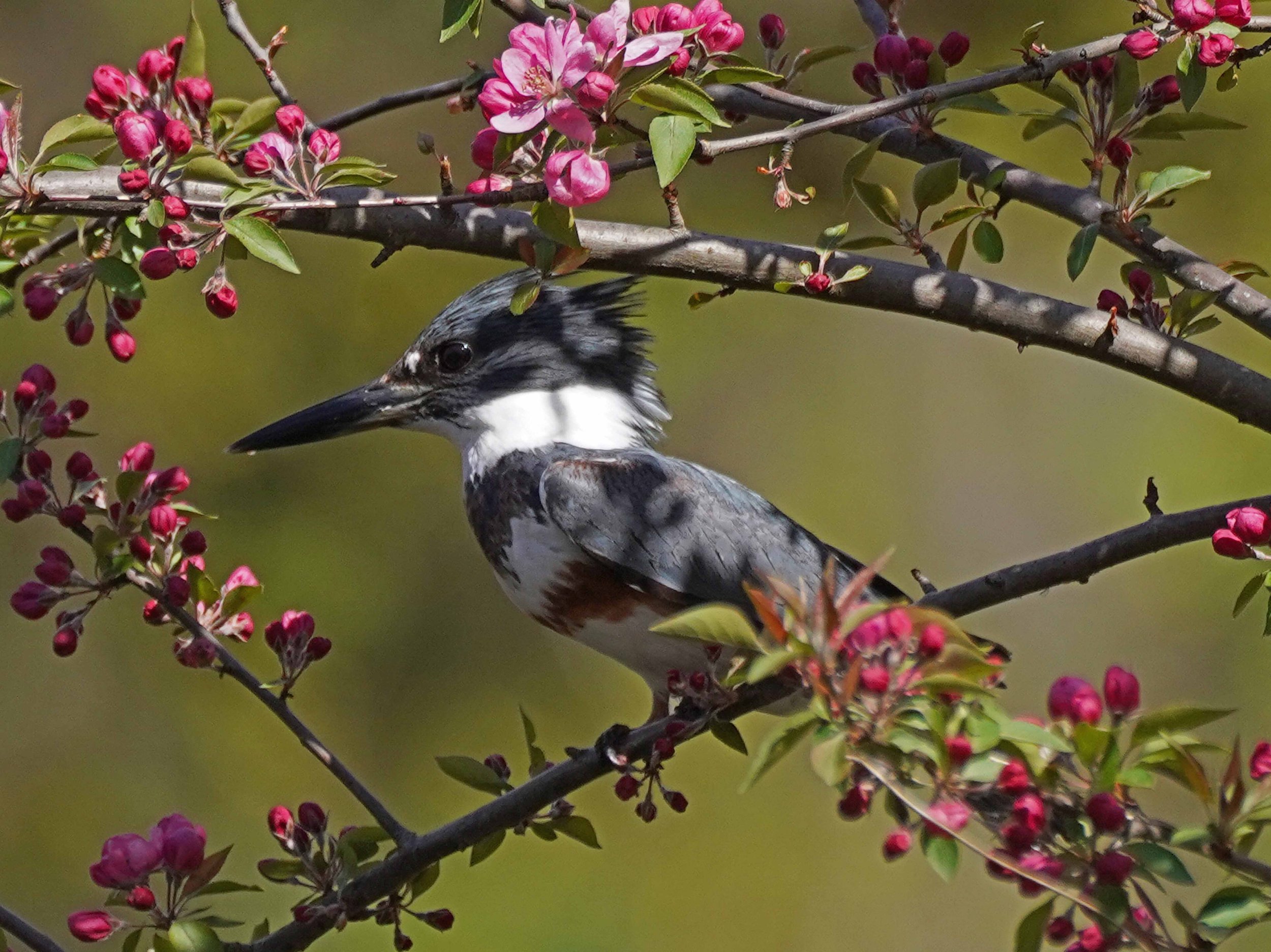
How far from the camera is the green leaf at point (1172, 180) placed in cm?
145

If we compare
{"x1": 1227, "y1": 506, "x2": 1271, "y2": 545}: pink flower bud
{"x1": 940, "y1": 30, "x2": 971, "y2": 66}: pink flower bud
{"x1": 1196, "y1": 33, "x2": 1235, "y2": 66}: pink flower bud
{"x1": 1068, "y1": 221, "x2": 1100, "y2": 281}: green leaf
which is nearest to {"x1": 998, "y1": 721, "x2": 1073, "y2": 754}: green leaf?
{"x1": 1227, "y1": 506, "x2": 1271, "y2": 545}: pink flower bud

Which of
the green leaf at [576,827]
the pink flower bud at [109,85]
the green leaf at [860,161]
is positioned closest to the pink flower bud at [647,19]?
the green leaf at [860,161]

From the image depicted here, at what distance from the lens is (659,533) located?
202 cm

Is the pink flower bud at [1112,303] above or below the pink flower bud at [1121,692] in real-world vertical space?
above

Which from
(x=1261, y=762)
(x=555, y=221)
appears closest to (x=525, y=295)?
(x=555, y=221)

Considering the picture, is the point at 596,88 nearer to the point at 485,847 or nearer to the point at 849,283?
the point at 849,283

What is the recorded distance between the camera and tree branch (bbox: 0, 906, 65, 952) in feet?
4.50

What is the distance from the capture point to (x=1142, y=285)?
158 cm

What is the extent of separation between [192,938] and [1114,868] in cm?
90

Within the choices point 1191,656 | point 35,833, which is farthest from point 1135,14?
point 35,833

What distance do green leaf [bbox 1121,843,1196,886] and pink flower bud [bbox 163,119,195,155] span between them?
108cm

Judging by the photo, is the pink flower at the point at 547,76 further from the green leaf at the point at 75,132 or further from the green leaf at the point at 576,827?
the green leaf at the point at 576,827

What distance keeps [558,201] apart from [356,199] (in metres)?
0.34

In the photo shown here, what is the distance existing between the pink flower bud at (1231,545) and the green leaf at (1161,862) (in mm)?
387
